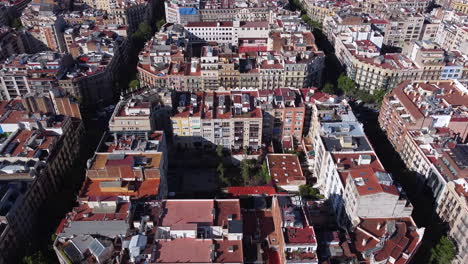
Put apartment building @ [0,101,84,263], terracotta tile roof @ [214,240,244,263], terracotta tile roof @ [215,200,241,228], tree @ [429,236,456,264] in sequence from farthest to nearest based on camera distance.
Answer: tree @ [429,236,456,264], apartment building @ [0,101,84,263], terracotta tile roof @ [215,200,241,228], terracotta tile roof @ [214,240,244,263]

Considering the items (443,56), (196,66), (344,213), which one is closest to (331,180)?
(344,213)

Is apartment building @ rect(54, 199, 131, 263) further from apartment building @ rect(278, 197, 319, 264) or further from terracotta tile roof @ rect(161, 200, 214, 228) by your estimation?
apartment building @ rect(278, 197, 319, 264)

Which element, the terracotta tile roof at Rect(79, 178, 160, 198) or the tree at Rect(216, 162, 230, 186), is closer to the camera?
the terracotta tile roof at Rect(79, 178, 160, 198)

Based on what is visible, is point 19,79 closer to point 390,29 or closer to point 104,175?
point 104,175

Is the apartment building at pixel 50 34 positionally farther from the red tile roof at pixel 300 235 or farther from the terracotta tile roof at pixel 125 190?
the red tile roof at pixel 300 235

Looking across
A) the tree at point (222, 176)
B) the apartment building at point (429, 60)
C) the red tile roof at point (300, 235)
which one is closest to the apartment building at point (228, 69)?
the tree at point (222, 176)

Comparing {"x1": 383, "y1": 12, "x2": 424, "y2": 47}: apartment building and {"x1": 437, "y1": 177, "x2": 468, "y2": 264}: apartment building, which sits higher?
{"x1": 383, "y1": 12, "x2": 424, "y2": 47}: apartment building

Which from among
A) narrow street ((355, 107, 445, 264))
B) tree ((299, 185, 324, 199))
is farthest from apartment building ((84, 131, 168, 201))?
narrow street ((355, 107, 445, 264))
